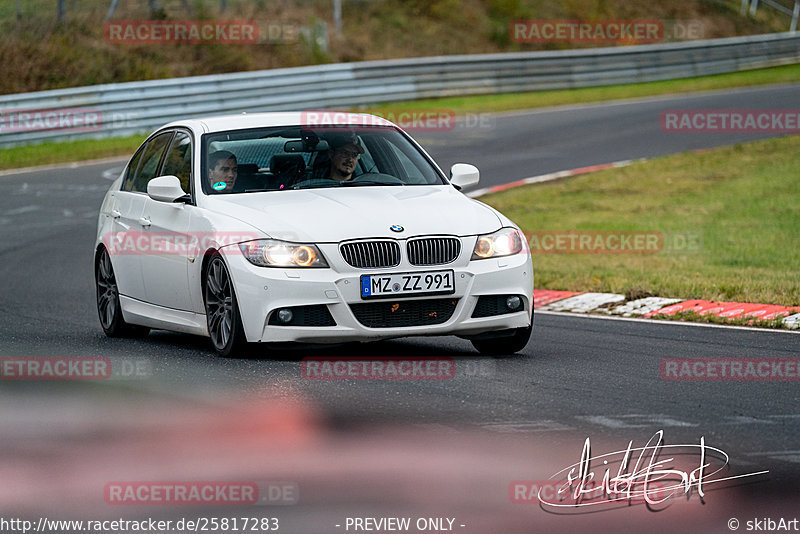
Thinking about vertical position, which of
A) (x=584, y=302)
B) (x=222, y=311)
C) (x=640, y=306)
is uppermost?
(x=222, y=311)

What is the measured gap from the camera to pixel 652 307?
1184 cm

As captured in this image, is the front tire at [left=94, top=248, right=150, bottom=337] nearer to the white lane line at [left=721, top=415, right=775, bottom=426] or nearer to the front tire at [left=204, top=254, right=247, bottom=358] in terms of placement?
the front tire at [left=204, top=254, right=247, bottom=358]

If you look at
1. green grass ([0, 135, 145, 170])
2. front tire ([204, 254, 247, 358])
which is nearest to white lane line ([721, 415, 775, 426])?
front tire ([204, 254, 247, 358])

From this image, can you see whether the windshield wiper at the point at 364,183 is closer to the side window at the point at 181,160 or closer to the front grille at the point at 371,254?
the side window at the point at 181,160

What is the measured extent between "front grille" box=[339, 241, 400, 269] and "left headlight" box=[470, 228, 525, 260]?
527mm

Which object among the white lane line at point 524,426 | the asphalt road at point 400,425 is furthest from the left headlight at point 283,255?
the white lane line at point 524,426

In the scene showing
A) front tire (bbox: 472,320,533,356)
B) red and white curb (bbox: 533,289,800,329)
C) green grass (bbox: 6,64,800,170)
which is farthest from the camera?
green grass (bbox: 6,64,800,170)

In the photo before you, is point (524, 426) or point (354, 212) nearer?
point (524, 426)

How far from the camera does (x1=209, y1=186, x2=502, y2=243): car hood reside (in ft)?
27.5

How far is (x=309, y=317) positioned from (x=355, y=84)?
24.5 meters

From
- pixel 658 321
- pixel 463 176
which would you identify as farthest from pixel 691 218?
pixel 463 176

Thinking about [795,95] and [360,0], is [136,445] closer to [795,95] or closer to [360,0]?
[795,95]

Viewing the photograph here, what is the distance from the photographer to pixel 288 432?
6.54 metres

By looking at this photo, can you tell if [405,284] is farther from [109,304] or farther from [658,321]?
[658,321]
